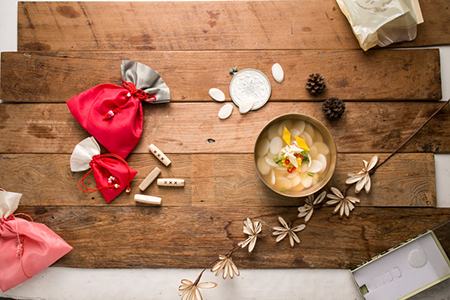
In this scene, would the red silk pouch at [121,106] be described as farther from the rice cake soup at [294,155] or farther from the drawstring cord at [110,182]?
the rice cake soup at [294,155]

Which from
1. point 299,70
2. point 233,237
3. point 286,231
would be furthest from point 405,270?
point 299,70

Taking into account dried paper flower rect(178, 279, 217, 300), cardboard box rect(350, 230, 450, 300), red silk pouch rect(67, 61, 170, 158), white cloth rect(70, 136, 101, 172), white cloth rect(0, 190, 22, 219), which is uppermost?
red silk pouch rect(67, 61, 170, 158)

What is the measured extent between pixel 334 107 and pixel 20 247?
1415 mm

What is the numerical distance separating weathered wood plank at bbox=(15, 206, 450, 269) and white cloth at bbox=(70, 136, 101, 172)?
0.83 ft

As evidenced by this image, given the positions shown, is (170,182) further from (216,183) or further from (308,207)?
(308,207)

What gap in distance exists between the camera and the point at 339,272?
3.86 feet

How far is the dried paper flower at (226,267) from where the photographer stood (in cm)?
109

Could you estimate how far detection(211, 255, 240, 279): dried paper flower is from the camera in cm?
109

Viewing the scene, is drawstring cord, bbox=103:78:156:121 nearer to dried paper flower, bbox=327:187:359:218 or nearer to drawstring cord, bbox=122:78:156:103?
drawstring cord, bbox=122:78:156:103

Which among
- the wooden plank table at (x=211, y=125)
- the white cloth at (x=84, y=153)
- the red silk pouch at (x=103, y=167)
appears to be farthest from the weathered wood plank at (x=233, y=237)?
the white cloth at (x=84, y=153)

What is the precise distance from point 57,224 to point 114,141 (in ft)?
1.45

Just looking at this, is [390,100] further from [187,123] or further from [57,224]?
[57,224]

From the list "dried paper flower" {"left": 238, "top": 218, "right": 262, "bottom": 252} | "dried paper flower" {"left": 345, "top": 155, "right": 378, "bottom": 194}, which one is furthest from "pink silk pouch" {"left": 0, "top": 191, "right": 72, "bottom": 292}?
"dried paper flower" {"left": 345, "top": 155, "right": 378, "bottom": 194}

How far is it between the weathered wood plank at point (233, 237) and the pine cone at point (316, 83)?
0.51m
